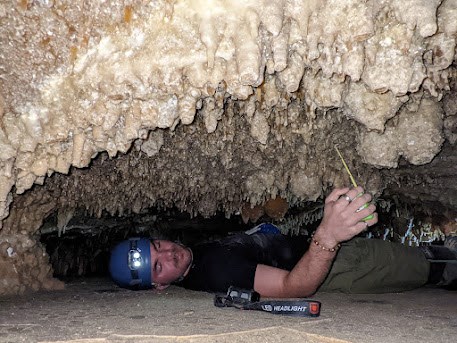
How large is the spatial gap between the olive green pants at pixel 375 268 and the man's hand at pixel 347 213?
1.02 meters

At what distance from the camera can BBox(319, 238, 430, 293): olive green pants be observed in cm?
356

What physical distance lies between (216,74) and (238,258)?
61.6 inches

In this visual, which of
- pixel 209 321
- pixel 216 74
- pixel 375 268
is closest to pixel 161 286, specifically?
pixel 209 321

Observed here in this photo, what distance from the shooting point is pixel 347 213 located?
255 cm

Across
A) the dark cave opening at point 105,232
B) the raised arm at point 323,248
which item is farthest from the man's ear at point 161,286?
the dark cave opening at point 105,232

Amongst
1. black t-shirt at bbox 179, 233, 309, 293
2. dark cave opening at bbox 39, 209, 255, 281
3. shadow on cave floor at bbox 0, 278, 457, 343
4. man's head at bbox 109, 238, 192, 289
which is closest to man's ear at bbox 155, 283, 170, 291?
man's head at bbox 109, 238, 192, 289

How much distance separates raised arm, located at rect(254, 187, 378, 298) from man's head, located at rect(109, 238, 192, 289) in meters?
0.88

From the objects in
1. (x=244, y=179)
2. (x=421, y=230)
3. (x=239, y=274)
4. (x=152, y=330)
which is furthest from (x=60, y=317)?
(x=421, y=230)

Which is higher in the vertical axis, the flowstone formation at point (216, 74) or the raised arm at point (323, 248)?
the flowstone formation at point (216, 74)

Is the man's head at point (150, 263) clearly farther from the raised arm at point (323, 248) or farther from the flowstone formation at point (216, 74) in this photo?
the flowstone formation at point (216, 74)

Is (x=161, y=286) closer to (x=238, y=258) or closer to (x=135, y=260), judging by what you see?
(x=135, y=260)

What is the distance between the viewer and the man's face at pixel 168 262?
11.8 ft

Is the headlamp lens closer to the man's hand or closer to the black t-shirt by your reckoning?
the black t-shirt

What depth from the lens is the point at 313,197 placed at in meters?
4.09
